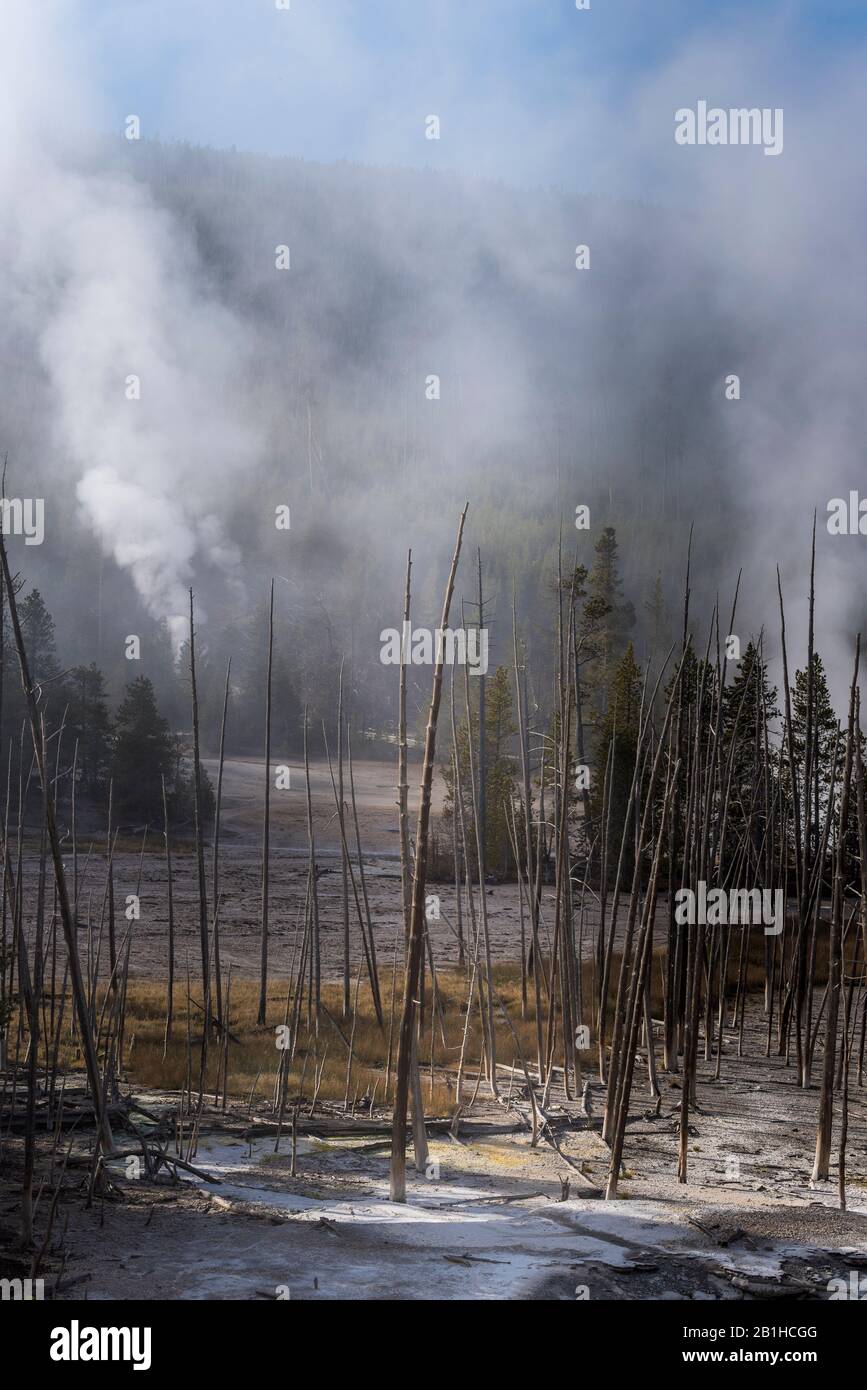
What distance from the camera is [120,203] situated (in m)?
118

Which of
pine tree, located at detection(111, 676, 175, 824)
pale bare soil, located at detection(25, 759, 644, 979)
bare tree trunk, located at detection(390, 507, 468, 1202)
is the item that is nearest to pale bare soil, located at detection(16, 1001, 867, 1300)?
bare tree trunk, located at detection(390, 507, 468, 1202)

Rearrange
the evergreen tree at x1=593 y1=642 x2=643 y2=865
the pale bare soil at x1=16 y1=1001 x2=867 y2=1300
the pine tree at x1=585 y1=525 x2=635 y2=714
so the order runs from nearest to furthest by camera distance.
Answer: the pale bare soil at x1=16 y1=1001 x2=867 y2=1300 < the evergreen tree at x1=593 y1=642 x2=643 y2=865 < the pine tree at x1=585 y1=525 x2=635 y2=714

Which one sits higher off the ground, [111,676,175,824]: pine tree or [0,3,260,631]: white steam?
[0,3,260,631]: white steam

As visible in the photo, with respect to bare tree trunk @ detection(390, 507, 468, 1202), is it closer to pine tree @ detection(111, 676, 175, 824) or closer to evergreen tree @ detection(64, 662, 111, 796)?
pine tree @ detection(111, 676, 175, 824)

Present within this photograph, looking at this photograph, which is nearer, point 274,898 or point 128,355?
point 274,898

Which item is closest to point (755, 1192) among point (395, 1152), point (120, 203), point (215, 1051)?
point (395, 1152)

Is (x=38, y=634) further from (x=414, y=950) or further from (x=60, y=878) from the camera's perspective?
(x=60, y=878)

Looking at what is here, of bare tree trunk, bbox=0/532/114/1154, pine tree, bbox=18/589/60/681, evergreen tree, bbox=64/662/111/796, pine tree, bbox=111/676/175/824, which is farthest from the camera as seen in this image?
pine tree, bbox=18/589/60/681

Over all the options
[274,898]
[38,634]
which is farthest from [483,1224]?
[38,634]

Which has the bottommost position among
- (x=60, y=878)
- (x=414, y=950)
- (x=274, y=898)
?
(x=274, y=898)

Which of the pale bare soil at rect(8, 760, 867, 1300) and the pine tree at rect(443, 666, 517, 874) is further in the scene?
the pine tree at rect(443, 666, 517, 874)

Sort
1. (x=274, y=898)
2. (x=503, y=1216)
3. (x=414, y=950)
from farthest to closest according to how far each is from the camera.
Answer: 1. (x=274, y=898)
2. (x=503, y=1216)
3. (x=414, y=950)

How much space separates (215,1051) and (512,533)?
237 ft

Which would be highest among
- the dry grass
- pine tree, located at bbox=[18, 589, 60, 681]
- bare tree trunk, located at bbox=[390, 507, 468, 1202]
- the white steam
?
the white steam
